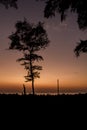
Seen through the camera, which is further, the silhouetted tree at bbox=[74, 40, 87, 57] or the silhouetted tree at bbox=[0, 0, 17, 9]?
the silhouetted tree at bbox=[74, 40, 87, 57]

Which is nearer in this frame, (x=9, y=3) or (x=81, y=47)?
(x=9, y=3)

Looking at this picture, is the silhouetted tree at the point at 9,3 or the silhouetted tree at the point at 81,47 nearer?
the silhouetted tree at the point at 9,3

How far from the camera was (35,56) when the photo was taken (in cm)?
4397
